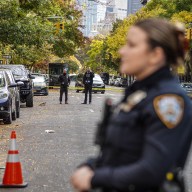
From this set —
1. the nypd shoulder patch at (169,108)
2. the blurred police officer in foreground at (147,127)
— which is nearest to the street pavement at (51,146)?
the blurred police officer in foreground at (147,127)

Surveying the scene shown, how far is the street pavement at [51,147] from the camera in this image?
9.86 meters

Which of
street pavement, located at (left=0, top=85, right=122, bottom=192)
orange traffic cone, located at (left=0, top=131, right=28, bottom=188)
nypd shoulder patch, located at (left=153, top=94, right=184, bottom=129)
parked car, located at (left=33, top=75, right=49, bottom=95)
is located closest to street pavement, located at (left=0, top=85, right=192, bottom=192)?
street pavement, located at (left=0, top=85, right=122, bottom=192)

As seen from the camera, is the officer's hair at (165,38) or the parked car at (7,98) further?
the parked car at (7,98)

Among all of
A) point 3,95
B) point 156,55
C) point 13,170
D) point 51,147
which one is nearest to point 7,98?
point 3,95

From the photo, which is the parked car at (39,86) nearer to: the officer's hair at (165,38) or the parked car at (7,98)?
the parked car at (7,98)

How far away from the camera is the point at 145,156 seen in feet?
9.27

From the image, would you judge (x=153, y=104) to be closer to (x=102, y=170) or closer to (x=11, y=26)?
(x=102, y=170)

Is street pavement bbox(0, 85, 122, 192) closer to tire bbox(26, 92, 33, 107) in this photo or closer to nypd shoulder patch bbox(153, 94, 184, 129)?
tire bbox(26, 92, 33, 107)

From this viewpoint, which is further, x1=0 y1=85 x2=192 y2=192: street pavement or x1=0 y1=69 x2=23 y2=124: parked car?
x1=0 y1=69 x2=23 y2=124: parked car

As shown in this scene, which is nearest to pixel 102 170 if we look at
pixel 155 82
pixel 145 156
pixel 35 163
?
pixel 145 156

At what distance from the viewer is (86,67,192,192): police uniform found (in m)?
2.81

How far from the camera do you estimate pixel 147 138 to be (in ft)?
9.34

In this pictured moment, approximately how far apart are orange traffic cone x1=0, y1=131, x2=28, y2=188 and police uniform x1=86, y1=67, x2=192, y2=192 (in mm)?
6004

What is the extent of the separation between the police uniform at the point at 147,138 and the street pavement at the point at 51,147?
4.88 m
